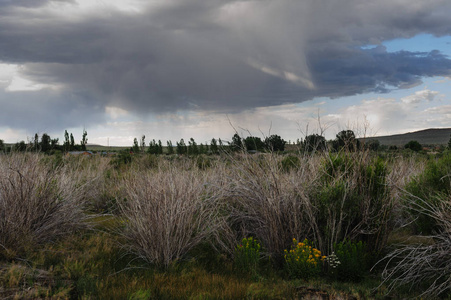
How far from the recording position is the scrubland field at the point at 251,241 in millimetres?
6234

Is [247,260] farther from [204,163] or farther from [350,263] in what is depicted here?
[204,163]

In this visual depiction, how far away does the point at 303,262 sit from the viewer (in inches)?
265

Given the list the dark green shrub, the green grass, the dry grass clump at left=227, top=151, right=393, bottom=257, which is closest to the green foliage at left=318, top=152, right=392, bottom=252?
the dry grass clump at left=227, top=151, right=393, bottom=257

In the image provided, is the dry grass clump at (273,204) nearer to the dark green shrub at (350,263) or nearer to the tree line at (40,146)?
the dark green shrub at (350,263)

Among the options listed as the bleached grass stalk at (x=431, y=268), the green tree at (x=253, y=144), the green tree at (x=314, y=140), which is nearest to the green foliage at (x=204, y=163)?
the green tree at (x=253, y=144)

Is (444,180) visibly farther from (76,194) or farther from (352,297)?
(76,194)

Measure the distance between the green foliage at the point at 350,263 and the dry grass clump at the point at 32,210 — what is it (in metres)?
5.88

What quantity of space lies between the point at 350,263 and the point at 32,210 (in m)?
6.48

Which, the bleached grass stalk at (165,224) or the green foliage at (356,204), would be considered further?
the green foliage at (356,204)

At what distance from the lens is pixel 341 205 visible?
24.2 feet

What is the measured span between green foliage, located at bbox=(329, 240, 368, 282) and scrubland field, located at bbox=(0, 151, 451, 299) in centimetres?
2

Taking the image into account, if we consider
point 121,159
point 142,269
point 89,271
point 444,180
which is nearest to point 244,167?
point 142,269

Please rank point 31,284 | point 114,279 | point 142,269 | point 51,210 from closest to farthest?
point 31,284 < point 114,279 < point 142,269 < point 51,210

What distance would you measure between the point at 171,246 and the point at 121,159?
57.7ft
